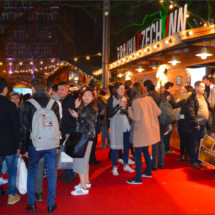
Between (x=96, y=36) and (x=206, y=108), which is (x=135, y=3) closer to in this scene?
(x=96, y=36)

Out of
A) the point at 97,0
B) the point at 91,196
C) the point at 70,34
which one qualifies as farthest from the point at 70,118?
the point at 70,34

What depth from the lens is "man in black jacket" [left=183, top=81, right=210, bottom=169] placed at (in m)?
5.16

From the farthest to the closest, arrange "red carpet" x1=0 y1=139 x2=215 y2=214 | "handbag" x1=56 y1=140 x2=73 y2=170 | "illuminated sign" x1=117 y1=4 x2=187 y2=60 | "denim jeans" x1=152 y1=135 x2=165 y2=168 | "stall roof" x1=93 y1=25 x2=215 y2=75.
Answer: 1. "illuminated sign" x1=117 y1=4 x2=187 y2=60
2. "stall roof" x1=93 y1=25 x2=215 y2=75
3. "denim jeans" x1=152 y1=135 x2=165 y2=168
4. "handbag" x1=56 y1=140 x2=73 y2=170
5. "red carpet" x1=0 y1=139 x2=215 y2=214

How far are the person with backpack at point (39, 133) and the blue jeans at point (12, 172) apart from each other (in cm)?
50

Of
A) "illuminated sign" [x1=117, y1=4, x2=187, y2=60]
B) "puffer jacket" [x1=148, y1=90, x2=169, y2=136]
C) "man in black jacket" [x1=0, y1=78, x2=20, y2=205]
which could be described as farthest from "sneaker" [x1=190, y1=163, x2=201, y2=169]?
"illuminated sign" [x1=117, y1=4, x2=187, y2=60]

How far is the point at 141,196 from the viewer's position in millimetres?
3801

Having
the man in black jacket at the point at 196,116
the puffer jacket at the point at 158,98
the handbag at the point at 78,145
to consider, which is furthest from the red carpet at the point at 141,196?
the puffer jacket at the point at 158,98

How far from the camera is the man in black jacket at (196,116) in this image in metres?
5.16

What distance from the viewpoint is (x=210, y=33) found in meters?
5.86

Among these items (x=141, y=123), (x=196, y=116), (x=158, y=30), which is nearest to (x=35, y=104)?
(x=141, y=123)

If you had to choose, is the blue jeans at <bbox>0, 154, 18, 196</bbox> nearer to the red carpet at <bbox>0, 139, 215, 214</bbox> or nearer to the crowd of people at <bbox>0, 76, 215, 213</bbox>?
the crowd of people at <bbox>0, 76, 215, 213</bbox>

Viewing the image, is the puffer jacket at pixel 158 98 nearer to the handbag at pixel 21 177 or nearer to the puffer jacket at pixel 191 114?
the puffer jacket at pixel 191 114

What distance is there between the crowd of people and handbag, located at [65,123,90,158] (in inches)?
3.6

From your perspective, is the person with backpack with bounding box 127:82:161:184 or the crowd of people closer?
the crowd of people
